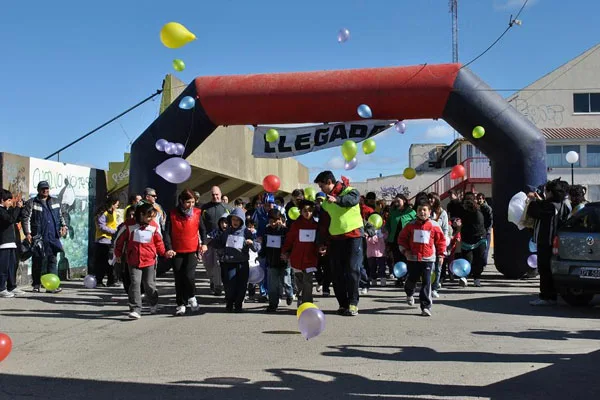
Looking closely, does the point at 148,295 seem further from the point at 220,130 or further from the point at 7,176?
the point at 220,130

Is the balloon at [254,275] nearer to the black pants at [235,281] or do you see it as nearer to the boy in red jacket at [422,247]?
the black pants at [235,281]

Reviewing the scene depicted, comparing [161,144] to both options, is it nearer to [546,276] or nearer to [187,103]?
[187,103]

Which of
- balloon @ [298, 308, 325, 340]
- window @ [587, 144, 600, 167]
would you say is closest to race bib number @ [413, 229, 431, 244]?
balloon @ [298, 308, 325, 340]

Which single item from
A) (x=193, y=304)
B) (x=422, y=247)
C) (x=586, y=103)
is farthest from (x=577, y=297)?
(x=586, y=103)

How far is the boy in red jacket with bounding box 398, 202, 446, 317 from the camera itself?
8742mm

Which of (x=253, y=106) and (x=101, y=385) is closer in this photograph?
(x=101, y=385)

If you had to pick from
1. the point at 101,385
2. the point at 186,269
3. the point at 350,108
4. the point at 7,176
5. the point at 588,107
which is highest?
the point at 588,107

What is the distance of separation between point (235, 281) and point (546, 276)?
4.49m

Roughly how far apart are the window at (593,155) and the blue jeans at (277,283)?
2888 cm

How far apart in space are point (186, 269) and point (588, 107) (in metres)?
31.6

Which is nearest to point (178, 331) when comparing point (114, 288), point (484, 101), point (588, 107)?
point (114, 288)

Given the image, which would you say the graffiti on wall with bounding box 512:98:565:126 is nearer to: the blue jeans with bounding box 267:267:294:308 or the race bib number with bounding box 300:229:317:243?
the blue jeans with bounding box 267:267:294:308

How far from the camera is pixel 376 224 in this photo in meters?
11.1

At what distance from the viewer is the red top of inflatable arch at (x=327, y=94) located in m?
12.0
